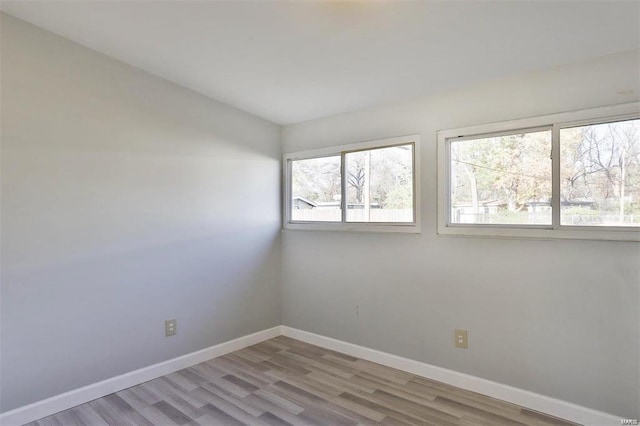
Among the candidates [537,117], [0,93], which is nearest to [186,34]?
[0,93]

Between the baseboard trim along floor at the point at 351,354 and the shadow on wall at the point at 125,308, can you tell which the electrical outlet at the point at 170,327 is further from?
the baseboard trim along floor at the point at 351,354

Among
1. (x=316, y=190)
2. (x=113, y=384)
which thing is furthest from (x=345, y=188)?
(x=113, y=384)

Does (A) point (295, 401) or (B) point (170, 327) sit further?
(B) point (170, 327)

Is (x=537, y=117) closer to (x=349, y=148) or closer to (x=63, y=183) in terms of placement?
(x=349, y=148)

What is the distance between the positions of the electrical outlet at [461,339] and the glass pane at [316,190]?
4.83 ft

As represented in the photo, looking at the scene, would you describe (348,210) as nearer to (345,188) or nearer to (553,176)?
(345,188)

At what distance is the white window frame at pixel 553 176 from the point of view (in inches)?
86.2

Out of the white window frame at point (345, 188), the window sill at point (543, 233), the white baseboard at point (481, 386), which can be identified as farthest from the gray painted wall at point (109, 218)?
the window sill at point (543, 233)

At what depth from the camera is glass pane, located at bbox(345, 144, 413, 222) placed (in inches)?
122

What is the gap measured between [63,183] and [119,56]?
1028 mm

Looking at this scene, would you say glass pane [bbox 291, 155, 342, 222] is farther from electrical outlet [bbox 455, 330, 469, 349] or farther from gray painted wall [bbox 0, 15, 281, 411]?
electrical outlet [bbox 455, 330, 469, 349]

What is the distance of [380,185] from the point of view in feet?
10.9

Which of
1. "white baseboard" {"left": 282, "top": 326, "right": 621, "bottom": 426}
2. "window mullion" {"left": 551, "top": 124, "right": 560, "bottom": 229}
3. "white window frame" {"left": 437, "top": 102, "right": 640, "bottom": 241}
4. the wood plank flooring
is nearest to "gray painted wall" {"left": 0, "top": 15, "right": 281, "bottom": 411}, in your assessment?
the wood plank flooring

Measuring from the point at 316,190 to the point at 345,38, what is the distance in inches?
71.0
